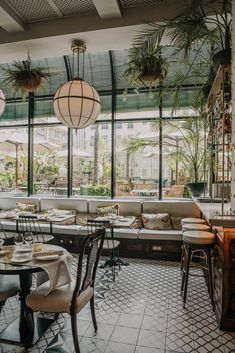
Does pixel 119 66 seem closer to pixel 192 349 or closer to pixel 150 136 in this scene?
pixel 150 136

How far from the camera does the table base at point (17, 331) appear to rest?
8.22 ft

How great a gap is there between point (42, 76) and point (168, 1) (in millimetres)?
1992

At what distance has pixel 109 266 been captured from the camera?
4535mm

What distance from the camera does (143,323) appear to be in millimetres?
2834

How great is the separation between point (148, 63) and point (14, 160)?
16.2 feet

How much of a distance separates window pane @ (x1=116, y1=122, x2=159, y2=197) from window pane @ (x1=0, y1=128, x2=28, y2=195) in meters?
2.49

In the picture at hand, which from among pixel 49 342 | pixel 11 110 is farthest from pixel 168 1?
pixel 11 110

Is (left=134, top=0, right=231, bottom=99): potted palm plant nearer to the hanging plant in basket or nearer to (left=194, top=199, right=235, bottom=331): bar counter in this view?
the hanging plant in basket

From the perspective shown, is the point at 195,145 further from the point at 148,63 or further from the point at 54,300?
the point at 54,300

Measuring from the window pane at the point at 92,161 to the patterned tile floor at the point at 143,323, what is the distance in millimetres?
2937

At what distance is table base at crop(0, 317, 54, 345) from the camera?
2506mm

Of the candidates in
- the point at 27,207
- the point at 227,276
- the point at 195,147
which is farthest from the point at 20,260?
the point at 27,207

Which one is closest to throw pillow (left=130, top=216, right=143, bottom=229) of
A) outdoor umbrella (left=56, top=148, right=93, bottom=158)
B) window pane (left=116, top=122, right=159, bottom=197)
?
window pane (left=116, top=122, right=159, bottom=197)

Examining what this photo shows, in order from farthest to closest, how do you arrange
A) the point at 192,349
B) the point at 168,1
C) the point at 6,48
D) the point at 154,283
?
the point at 6,48 → the point at 154,283 → the point at 168,1 → the point at 192,349
